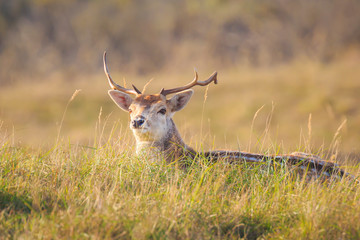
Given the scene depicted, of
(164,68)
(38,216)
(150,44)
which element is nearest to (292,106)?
(164,68)

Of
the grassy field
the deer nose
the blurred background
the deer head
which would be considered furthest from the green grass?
the blurred background

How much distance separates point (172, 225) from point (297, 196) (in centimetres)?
130

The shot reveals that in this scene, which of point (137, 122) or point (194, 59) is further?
point (194, 59)

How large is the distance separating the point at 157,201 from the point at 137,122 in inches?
70.7

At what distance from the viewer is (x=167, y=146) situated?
6383 millimetres

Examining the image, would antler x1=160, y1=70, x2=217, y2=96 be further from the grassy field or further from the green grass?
the green grass

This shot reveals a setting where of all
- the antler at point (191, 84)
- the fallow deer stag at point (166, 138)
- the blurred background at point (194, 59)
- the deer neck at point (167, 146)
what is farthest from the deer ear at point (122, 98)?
the blurred background at point (194, 59)

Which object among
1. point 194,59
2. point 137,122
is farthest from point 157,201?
point 194,59

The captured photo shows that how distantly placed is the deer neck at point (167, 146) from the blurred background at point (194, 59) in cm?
817

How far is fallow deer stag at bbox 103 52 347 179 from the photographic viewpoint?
223 inches

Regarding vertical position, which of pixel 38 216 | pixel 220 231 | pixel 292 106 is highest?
pixel 38 216

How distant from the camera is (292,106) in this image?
17141mm

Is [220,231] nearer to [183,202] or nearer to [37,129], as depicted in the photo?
[183,202]

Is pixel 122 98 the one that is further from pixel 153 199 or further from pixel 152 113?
pixel 153 199
